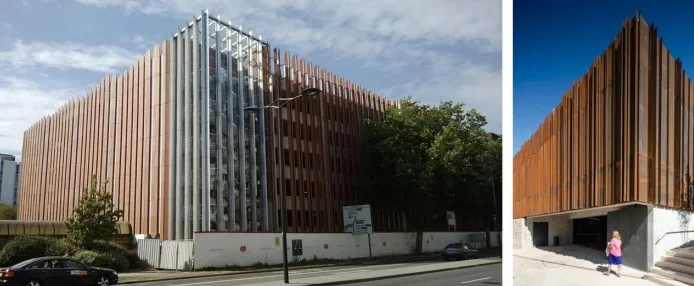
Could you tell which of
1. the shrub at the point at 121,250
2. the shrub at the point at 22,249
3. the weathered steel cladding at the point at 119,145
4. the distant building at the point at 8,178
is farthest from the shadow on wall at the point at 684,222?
the distant building at the point at 8,178

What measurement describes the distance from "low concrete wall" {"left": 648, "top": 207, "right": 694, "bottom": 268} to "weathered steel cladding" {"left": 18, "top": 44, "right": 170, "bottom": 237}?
950 inches

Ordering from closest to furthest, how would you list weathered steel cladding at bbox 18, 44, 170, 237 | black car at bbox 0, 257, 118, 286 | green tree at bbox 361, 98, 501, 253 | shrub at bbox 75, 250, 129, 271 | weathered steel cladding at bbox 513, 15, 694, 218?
weathered steel cladding at bbox 513, 15, 694, 218
black car at bbox 0, 257, 118, 286
shrub at bbox 75, 250, 129, 271
weathered steel cladding at bbox 18, 44, 170, 237
green tree at bbox 361, 98, 501, 253

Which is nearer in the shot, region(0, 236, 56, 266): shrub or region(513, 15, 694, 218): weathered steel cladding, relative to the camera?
region(513, 15, 694, 218): weathered steel cladding

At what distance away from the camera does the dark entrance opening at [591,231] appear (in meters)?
3.24

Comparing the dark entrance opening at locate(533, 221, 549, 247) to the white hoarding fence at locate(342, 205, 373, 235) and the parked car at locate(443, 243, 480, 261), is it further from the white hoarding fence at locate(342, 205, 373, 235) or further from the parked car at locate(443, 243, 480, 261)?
the white hoarding fence at locate(342, 205, 373, 235)

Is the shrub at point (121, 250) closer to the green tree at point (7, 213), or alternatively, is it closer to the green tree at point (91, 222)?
the green tree at point (91, 222)

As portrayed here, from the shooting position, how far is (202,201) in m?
25.3

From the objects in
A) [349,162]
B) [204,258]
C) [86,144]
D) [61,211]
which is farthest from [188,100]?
[61,211]

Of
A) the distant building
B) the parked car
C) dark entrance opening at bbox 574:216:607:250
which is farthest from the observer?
the distant building

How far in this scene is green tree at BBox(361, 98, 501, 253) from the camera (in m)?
31.7

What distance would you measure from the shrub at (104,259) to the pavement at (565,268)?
1733 centimetres

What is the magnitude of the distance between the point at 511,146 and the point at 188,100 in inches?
928

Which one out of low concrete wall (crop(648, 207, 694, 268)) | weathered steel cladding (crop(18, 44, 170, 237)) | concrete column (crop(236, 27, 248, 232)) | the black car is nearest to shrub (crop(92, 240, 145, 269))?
weathered steel cladding (crop(18, 44, 170, 237))

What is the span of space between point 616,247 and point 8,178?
2288 inches
